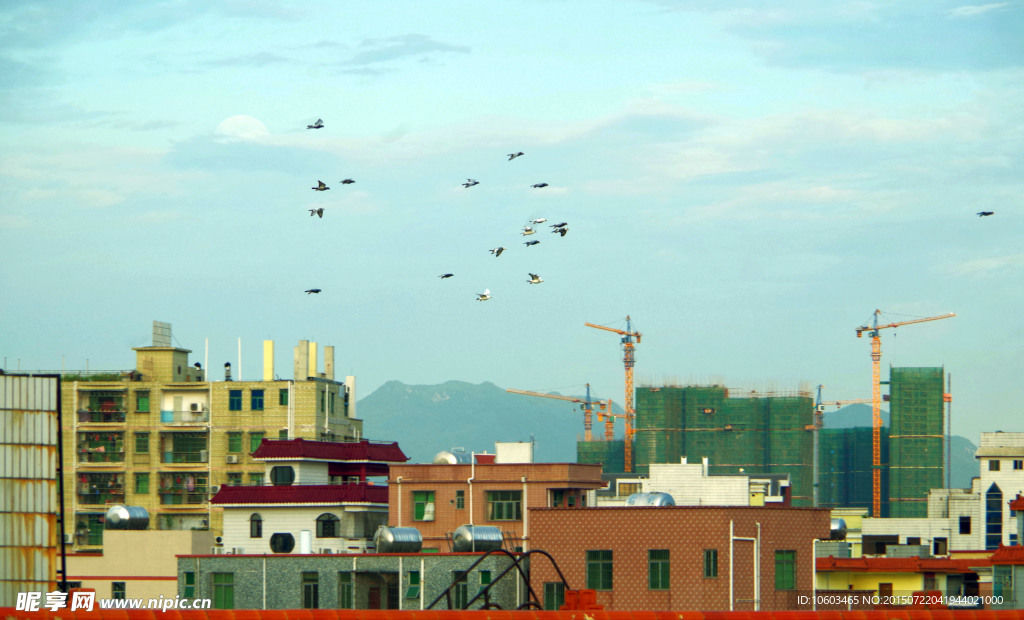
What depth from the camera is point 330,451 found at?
92.7 meters

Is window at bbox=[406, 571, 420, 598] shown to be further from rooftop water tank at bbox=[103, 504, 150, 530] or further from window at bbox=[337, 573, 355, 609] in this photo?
rooftop water tank at bbox=[103, 504, 150, 530]

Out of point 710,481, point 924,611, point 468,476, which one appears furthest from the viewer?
point 710,481

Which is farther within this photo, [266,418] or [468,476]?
[266,418]

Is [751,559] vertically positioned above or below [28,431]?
below

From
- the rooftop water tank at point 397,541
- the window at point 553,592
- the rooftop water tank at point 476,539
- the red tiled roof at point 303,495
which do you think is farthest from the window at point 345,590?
the red tiled roof at point 303,495

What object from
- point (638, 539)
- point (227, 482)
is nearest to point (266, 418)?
point (227, 482)

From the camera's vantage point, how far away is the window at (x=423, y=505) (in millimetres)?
81875

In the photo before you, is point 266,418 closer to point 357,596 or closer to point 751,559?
point 357,596

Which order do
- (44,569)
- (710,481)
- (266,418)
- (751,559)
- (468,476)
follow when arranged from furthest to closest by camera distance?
(266,418) < (710,481) < (468,476) < (751,559) < (44,569)

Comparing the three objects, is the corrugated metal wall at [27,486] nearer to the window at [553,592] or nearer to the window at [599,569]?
the window at [553,592]

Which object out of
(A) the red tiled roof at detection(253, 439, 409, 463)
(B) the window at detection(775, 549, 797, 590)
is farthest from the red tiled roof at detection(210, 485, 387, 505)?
(B) the window at detection(775, 549, 797, 590)

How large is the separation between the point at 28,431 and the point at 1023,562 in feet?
139

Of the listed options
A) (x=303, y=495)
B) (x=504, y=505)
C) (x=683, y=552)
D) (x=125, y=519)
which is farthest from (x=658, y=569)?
(x=125, y=519)

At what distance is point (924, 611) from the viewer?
32969 millimetres
